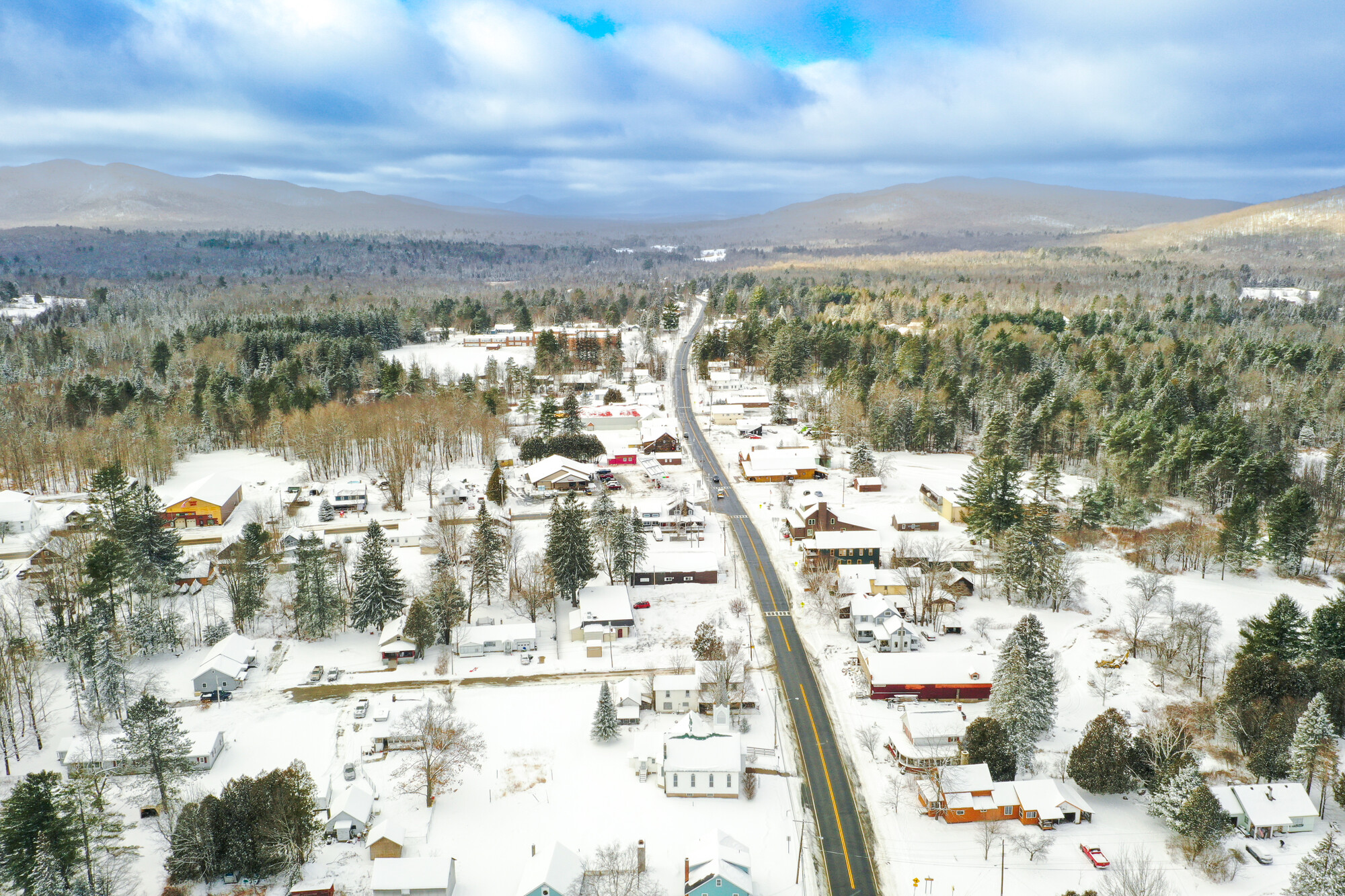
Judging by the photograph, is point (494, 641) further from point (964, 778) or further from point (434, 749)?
point (964, 778)

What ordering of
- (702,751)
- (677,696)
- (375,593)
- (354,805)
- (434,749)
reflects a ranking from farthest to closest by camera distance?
1. (375,593)
2. (677,696)
3. (434,749)
4. (702,751)
5. (354,805)

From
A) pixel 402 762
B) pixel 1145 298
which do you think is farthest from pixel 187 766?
pixel 1145 298

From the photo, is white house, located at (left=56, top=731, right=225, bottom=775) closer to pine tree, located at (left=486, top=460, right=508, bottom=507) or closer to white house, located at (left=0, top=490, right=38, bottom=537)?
white house, located at (left=0, top=490, right=38, bottom=537)

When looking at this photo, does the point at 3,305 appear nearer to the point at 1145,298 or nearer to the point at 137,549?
the point at 137,549

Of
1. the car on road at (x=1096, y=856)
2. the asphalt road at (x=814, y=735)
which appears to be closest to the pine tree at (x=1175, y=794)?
the car on road at (x=1096, y=856)

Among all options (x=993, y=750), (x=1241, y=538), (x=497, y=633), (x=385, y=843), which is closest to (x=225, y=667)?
(x=497, y=633)

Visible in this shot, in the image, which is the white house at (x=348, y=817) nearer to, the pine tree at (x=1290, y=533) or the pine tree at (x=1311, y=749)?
the pine tree at (x=1311, y=749)

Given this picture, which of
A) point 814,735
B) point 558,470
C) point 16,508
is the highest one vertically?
point 16,508
